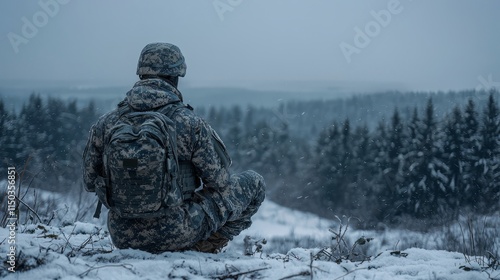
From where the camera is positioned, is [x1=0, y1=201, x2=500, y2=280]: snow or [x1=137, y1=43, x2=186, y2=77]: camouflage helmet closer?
[x1=0, y1=201, x2=500, y2=280]: snow

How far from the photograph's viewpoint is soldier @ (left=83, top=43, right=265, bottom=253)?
137 inches

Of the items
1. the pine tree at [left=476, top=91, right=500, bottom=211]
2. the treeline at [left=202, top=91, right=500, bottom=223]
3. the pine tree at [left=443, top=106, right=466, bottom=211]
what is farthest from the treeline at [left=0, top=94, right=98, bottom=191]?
the pine tree at [left=476, top=91, right=500, bottom=211]

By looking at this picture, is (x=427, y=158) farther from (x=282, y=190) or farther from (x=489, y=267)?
(x=489, y=267)

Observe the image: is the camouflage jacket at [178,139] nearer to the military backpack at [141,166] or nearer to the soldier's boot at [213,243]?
the military backpack at [141,166]

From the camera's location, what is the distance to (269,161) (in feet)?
184

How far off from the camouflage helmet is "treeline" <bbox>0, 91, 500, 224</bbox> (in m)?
21.2

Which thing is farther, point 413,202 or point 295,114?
point 295,114

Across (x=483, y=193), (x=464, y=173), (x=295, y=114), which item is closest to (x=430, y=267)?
(x=483, y=193)

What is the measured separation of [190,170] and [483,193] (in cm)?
2968

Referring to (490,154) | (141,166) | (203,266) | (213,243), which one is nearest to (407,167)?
(490,154)

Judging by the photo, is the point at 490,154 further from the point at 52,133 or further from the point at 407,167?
the point at 52,133

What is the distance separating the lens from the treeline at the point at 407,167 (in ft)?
100

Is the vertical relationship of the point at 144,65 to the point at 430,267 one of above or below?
above

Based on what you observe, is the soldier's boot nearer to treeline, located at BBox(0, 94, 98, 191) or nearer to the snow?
the snow
